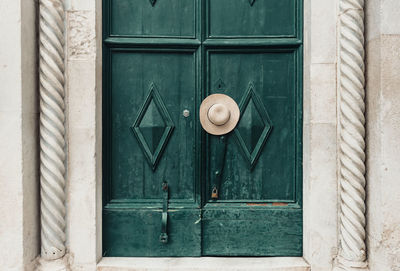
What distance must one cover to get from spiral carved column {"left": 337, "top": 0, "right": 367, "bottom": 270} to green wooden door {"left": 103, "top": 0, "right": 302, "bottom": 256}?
336mm

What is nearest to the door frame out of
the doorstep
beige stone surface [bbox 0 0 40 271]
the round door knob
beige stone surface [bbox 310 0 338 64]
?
beige stone surface [bbox 310 0 338 64]

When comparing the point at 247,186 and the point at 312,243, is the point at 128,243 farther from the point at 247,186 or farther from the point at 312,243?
the point at 312,243

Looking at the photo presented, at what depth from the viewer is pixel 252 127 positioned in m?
2.47

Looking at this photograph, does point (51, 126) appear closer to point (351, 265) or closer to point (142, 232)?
point (142, 232)

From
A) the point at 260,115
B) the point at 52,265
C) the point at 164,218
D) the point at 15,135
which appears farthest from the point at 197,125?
the point at 52,265

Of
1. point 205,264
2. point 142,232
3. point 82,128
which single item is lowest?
point 205,264

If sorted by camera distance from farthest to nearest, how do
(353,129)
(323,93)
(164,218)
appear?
1. (164,218)
2. (323,93)
3. (353,129)

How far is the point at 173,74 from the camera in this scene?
248 cm

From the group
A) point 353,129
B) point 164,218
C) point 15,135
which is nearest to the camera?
point 15,135

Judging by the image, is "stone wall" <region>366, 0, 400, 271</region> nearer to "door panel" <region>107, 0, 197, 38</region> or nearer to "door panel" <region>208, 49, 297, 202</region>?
"door panel" <region>208, 49, 297, 202</region>

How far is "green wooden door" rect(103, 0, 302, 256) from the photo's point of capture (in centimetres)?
246

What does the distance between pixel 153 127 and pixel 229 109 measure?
0.61m

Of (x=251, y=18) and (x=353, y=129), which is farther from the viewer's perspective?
(x=251, y=18)

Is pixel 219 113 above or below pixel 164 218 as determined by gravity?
above
